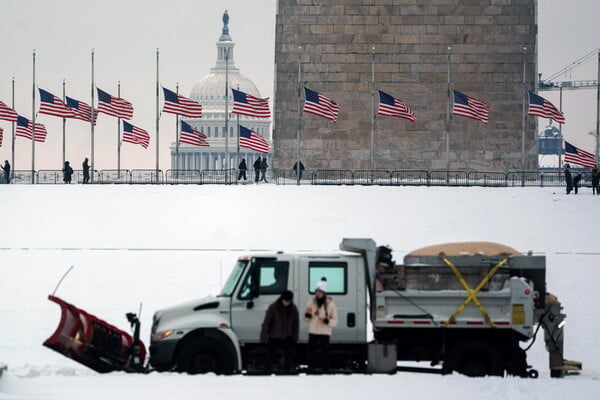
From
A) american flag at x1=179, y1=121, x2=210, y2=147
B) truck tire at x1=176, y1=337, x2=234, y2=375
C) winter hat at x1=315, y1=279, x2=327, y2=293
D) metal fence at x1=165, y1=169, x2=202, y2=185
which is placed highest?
american flag at x1=179, y1=121, x2=210, y2=147

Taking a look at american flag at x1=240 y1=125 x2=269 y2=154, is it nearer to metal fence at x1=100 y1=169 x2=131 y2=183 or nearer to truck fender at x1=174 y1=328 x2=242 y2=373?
metal fence at x1=100 y1=169 x2=131 y2=183

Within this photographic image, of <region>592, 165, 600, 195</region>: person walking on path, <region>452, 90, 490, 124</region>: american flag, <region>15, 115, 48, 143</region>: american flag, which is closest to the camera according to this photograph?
<region>592, 165, 600, 195</region>: person walking on path

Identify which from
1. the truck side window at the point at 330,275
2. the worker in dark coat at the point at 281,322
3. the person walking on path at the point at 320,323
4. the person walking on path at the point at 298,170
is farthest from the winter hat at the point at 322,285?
the person walking on path at the point at 298,170

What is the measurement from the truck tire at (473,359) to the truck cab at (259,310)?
1304 millimetres

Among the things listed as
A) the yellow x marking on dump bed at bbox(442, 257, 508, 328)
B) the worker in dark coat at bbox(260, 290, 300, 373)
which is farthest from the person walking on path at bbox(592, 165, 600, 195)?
the worker in dark coat at bbox(260, 290, 300, 373)

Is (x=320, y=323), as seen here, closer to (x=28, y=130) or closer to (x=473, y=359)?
(x=473, y=359)

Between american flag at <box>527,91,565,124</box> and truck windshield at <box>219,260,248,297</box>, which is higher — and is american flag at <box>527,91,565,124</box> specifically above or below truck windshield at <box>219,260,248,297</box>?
above

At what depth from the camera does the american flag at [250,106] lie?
64562 mm

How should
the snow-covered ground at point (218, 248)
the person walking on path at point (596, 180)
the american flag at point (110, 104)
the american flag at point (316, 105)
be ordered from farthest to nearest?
the american flag at point (110, 104) → the american flag at point (316, 105) → the person walking on path at point (596, 180) → the snow-covered ground at point (218, 248)

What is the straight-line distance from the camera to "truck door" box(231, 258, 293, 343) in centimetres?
2408

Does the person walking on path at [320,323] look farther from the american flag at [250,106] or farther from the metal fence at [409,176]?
the metal fence at [409,176]

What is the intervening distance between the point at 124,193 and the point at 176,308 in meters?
38.7

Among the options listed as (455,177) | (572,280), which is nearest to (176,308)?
(572,280)

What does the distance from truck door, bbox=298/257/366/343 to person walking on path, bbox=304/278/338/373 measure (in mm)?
457
